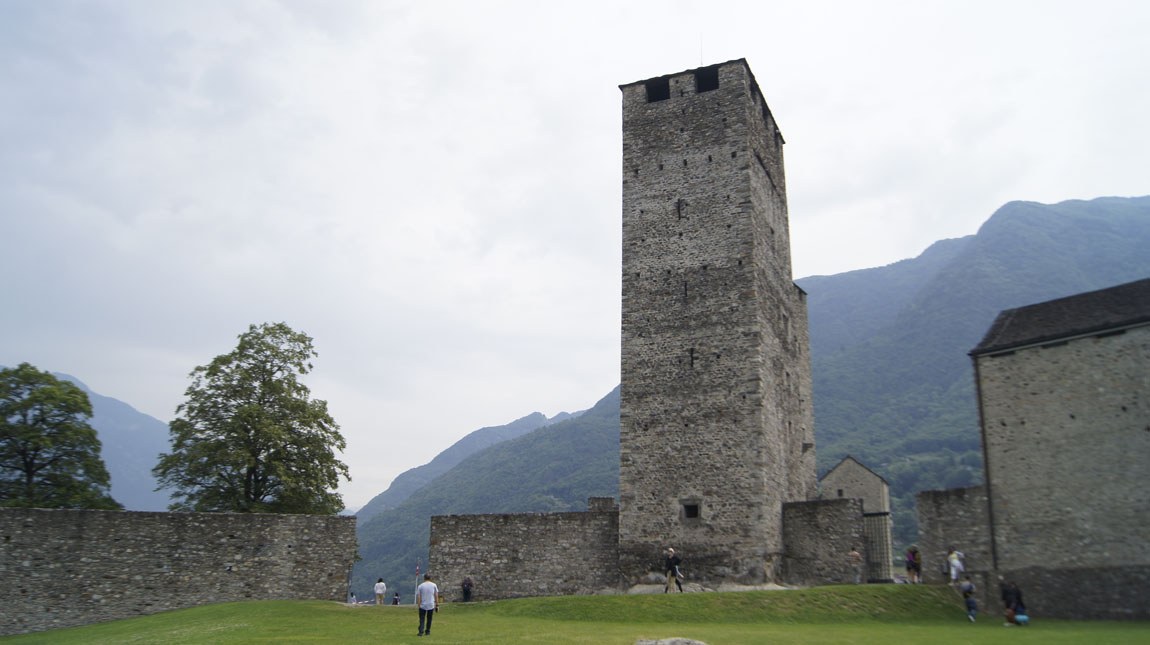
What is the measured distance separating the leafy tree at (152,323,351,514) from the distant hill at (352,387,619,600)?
54.2 meters

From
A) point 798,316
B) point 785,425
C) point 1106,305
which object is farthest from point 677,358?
point 1106,305

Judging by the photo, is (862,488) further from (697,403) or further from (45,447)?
(45,447)

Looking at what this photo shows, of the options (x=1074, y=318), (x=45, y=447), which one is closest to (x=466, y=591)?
(x=45, y=447)

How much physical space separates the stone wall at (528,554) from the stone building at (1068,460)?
10.1 meters

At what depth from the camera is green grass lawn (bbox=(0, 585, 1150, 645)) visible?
50.3 ft

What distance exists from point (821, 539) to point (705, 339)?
7.36 meters

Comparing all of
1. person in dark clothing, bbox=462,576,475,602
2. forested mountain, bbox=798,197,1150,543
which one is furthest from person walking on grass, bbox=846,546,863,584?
forested mountain, bbox=798,197,1150,543

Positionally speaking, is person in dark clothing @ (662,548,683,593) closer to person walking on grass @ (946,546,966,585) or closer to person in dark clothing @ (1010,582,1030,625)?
person walking on grass @ (946,546,966,585)

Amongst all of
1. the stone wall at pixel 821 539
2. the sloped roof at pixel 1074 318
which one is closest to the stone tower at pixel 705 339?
the stone wall at pixel 821 539

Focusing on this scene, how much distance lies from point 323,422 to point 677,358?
592 inches

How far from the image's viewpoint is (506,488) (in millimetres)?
115500

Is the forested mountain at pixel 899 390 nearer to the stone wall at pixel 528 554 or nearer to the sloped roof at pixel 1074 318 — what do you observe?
the sloped roof at pixel 1074 318

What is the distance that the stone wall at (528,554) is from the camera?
2623 centimetres

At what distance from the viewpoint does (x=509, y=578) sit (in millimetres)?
26469
